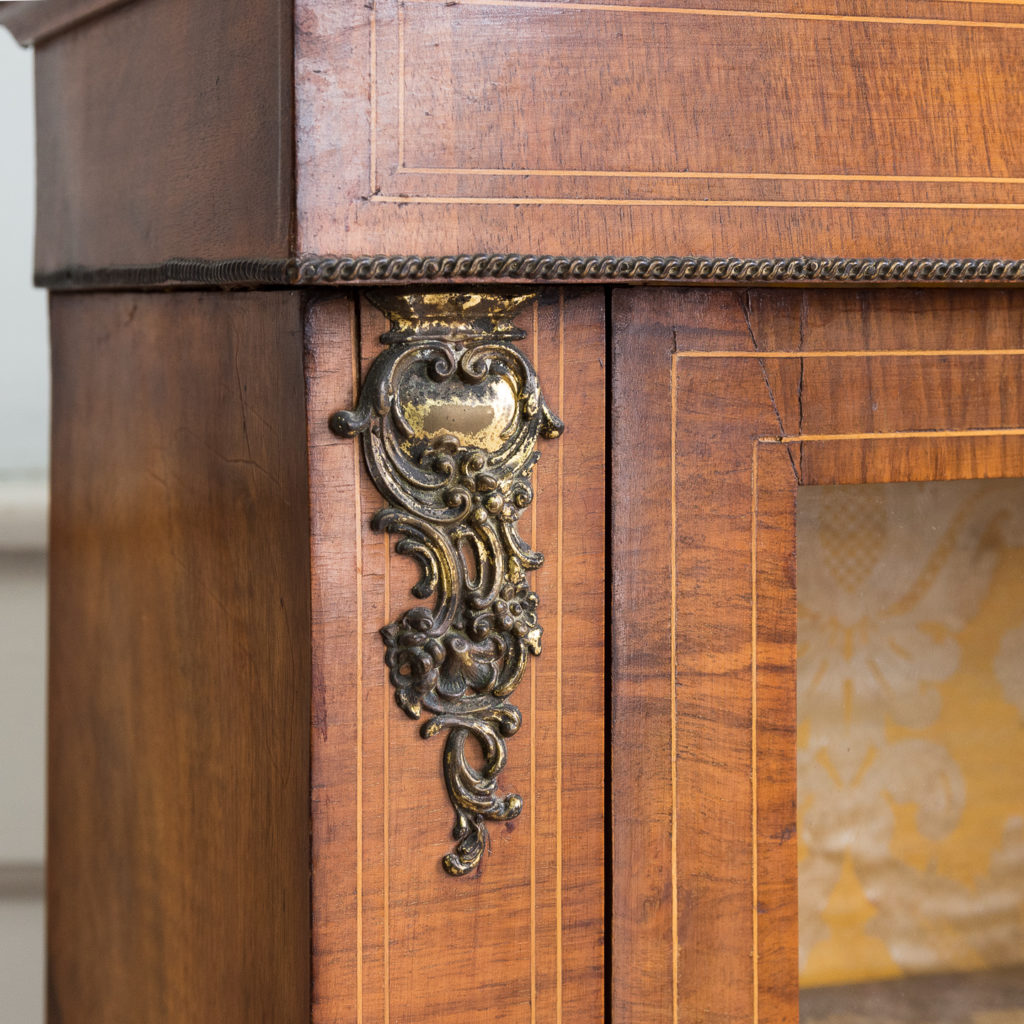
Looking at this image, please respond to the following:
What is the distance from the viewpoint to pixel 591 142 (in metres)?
0.51

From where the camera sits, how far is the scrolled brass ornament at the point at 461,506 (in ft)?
1.69

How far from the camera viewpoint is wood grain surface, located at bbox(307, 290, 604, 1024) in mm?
511

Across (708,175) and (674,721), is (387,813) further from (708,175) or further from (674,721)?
(708,175)

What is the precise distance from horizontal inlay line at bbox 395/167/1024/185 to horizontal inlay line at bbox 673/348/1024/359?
0.22 feet

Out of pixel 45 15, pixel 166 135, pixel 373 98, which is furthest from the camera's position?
pixel 45 15

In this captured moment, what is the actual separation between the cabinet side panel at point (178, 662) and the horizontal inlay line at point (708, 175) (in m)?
0.08

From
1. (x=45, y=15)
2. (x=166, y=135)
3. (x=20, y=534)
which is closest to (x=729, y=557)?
(x=166, y=135)

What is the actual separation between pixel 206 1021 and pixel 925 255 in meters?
0.45

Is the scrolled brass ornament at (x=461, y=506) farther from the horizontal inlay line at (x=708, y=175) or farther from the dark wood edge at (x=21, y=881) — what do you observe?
the dark wood edge at (x=21, y=881)

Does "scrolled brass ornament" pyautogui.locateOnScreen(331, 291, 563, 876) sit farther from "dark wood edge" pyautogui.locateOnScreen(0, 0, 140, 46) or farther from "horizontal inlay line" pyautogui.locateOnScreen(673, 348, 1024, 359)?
"dark wood edge" pyautogui.locateOnScreen(0, 0, 140, 46)

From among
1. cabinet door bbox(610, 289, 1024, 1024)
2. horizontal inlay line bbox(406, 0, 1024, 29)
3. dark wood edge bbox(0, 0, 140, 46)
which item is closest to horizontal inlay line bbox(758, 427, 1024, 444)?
cabinet door bbox(610, 289, 1024, 1024)

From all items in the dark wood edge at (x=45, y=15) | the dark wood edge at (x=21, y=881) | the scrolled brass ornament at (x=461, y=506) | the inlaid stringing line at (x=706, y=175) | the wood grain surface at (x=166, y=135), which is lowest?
the dark wood edge at (x=21, y=881)

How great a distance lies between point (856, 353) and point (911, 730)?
17cm

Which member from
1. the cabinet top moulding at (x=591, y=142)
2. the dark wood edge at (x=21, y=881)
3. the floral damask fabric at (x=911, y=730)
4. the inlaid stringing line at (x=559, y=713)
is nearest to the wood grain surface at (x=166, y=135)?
the cabinet top moulding at (x=591, y=142)
